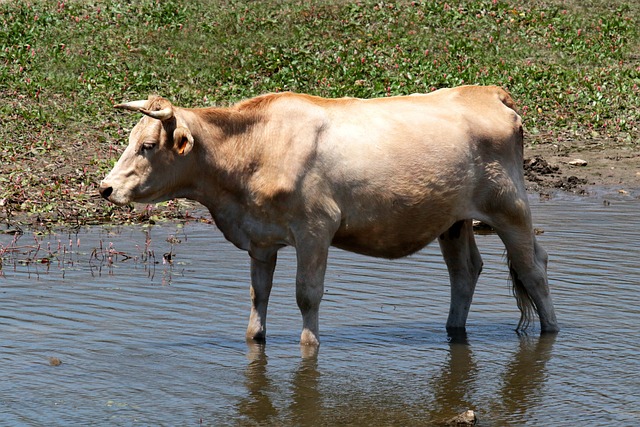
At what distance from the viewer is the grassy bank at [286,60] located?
16875 mm

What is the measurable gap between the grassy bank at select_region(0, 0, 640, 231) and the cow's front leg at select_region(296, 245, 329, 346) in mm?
6608

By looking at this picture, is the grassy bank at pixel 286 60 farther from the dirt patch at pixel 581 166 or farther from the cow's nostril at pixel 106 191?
the cow's nostril at pixel 106 191

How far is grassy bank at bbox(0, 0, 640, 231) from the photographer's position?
16875 millimetres

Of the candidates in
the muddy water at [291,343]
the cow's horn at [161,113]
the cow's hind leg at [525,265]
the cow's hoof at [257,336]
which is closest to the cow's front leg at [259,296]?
the cow's hoof at [257,336]

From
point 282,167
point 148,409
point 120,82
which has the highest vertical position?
point 120,82

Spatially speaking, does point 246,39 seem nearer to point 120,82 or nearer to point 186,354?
point 120,82

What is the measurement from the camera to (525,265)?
8789 mm

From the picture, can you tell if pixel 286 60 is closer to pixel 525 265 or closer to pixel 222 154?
pixel 525 265

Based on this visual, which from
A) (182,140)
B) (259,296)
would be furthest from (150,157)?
(259,296)

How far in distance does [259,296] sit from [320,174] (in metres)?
1.03

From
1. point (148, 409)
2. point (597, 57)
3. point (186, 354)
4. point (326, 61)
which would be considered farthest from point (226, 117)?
point (597, 57)

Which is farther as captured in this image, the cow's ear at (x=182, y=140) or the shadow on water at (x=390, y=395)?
the cow's ear at (x=182, y=140)

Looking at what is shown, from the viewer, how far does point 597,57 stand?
2162cm

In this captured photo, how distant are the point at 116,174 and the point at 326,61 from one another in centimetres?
1302
